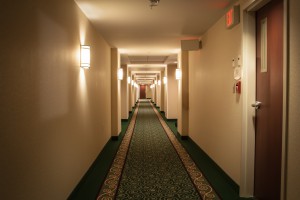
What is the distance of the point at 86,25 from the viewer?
3.87 meters

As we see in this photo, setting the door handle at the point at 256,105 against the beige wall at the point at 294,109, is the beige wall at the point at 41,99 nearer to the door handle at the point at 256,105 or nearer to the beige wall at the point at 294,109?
the beige wall at the point at 294,109

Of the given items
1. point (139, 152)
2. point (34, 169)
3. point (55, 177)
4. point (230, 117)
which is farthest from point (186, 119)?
point (34, 169)

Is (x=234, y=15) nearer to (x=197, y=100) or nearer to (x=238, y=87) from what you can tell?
(x=238, y=87)

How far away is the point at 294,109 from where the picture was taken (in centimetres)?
199

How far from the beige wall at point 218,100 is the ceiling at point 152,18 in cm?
34

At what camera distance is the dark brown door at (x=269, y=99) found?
247cm

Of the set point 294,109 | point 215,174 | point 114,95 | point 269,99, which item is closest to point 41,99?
point 294,109

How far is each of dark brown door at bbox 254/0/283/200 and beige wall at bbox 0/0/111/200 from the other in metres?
2.29

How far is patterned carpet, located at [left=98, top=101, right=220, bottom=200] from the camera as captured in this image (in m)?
3.27

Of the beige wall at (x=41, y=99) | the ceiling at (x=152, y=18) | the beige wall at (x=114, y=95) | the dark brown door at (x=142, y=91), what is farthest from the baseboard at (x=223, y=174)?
the dark brown door at (x=142, y=91)

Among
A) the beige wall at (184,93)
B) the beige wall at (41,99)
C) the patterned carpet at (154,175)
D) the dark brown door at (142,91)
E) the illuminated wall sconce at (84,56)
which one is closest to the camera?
the beige wall at (41,99)

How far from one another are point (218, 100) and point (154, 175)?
168 cm

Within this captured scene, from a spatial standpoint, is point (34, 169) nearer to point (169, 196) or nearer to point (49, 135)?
point (49, 135)

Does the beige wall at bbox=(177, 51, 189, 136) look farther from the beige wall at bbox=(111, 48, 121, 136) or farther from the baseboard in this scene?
the beige wall at bbox=(111, 48, 121, 136)
